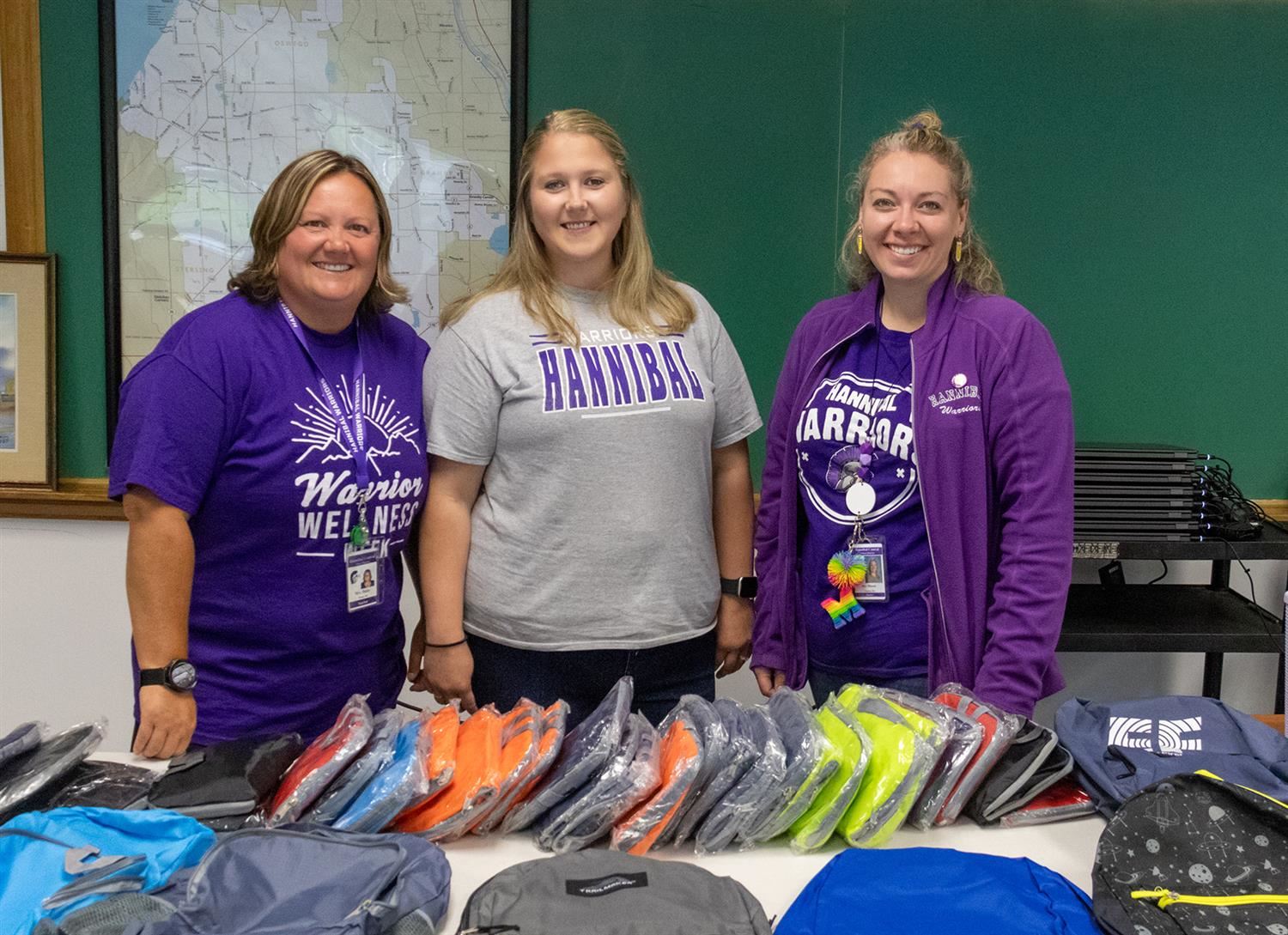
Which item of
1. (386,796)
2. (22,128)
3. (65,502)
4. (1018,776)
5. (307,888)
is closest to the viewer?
(307,888)

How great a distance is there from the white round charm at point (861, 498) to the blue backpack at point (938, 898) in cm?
68

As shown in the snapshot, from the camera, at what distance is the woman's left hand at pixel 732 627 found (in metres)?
2.12

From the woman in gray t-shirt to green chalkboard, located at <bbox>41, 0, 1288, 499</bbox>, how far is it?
1.03m

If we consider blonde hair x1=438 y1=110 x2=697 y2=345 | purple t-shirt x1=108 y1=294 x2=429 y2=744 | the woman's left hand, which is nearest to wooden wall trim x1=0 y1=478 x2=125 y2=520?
purple t-shirt x1=108 y1=294 x2=429 y2=744

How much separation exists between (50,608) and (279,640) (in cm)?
166

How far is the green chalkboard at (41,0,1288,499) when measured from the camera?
2.88m

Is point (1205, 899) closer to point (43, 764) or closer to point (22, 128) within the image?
point (43, 764)

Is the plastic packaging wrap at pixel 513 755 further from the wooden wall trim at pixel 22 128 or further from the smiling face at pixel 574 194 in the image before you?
the wooden wall trim at pixel 22 128

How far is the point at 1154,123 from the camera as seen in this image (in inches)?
115

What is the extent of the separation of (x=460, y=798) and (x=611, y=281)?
3.21 feet

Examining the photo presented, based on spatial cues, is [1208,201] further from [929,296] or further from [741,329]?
[929,296]

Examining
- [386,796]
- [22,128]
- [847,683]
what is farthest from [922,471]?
[22,128]

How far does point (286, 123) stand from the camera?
2.90 metres

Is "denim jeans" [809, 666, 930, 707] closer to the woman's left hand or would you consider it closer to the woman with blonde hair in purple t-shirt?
the woman's left hand
